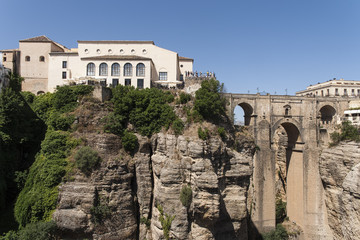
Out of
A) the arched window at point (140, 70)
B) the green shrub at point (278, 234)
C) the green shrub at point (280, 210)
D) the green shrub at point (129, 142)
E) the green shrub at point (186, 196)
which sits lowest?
the green shrub at point (278, 234)

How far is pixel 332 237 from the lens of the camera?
95.0 ft

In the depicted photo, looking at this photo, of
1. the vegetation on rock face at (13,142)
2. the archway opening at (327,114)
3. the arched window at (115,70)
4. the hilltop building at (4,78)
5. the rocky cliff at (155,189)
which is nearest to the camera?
the rocky cliff at (155,189)

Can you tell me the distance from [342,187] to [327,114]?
10.8 metres

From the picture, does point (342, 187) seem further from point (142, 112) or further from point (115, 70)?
point (115, 70)

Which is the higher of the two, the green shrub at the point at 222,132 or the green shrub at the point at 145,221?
the green shrub at the point at 222,132

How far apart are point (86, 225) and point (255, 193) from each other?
18215mm

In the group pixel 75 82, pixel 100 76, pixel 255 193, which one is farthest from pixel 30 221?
pixel 255 193

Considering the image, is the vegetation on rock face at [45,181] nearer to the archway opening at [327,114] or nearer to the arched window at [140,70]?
the arched window at [140,70]

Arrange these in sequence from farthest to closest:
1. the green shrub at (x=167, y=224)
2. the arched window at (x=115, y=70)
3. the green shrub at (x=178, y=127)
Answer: the arched window at (x=115, y=70) → the green shrub at (x=178, y=127) → the green shrub at (x=167, y=224)

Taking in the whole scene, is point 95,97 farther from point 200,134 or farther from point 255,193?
point 255,193

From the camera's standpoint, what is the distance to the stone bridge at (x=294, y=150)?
28.5 metres

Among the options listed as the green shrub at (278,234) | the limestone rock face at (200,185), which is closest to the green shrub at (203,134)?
the limestone rock face at (200,185)

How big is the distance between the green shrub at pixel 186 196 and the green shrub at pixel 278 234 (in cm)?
1257

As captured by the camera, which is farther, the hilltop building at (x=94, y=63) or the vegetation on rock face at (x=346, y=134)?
the hilltop building at (x=94, y=63)
